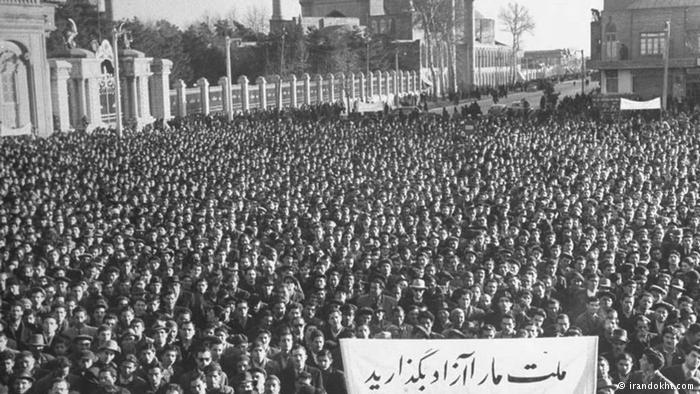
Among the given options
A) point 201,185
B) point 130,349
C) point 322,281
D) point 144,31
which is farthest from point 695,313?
point 144,31

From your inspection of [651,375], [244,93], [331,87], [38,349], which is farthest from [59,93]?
[651,375]

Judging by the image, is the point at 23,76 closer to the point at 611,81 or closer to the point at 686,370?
the point at 686,370

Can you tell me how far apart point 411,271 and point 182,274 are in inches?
103

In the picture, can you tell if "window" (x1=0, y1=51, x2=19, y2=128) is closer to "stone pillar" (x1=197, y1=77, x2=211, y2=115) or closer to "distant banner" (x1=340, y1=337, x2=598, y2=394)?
"stone pillar" (x1=197, y1=77, x2=211, y2=115)

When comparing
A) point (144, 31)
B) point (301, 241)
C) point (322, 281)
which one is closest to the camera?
point (322, 281)

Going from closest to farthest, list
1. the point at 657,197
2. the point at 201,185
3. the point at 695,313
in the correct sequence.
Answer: the point at 695,313, the point at 657,197, the point at 201,185

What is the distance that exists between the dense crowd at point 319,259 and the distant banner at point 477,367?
5.05 ft

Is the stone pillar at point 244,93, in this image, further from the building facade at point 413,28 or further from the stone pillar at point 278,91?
the building facade at point 413,28

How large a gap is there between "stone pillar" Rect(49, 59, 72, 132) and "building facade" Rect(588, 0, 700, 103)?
1060 inches

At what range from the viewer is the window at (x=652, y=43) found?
1823 inches

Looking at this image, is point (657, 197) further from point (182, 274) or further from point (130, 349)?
point (130, 349)

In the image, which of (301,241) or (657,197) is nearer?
(301,241)

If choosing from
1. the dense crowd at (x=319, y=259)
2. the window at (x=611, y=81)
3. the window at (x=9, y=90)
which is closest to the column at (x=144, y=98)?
the window at (x=9, y=90)

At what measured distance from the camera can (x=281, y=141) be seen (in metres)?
24.8
